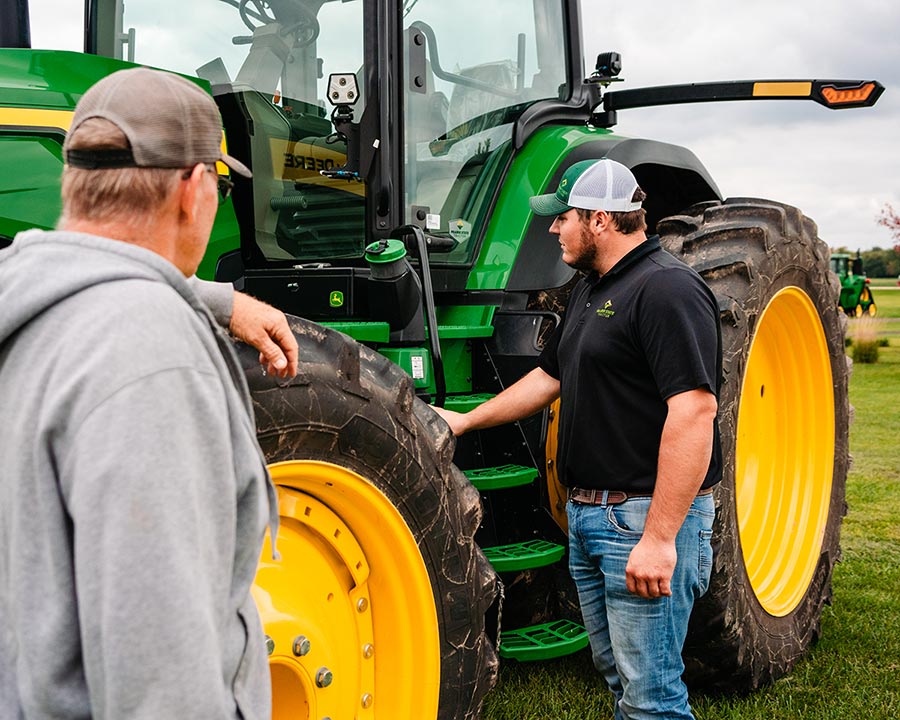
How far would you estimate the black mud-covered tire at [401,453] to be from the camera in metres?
2.43

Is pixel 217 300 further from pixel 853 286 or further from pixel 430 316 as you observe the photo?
pixel 853 286

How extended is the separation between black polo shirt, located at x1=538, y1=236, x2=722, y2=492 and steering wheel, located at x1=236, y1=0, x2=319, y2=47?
1.39 metres

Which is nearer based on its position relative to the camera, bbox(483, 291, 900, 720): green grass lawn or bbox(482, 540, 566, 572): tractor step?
bbox(482, 540, 566, 572): tractor step

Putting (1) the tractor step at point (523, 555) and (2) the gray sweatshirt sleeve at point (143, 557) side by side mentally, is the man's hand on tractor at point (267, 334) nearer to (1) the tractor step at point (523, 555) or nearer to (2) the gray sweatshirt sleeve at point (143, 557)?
(2) the gray sweatshirt sleeve at point (143, 557)

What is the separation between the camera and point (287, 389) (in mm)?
2432

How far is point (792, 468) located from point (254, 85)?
2.71 meters

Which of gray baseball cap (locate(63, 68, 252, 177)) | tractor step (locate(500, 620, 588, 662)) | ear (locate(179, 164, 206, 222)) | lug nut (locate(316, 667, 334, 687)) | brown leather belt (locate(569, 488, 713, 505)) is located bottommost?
tractor step (locate(500, 620, 588, 662))

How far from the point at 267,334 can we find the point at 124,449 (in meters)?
0.83

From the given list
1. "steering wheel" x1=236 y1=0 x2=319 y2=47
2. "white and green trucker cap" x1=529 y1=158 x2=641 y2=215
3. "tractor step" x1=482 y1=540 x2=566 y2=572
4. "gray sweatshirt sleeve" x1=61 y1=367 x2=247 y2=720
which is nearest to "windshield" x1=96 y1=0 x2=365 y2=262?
"steering wheel" x1=236 y1=0 x2=319 y2=47

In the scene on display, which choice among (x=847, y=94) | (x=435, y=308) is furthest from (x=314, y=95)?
(x=847, y=94)

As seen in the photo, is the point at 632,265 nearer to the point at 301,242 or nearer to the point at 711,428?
the point at 711,428

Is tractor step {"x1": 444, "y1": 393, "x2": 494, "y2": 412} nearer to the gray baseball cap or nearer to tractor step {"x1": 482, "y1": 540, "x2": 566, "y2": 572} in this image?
tractor step {"x1": 482, "y1": 540, "x2": 566, "y2": 572}

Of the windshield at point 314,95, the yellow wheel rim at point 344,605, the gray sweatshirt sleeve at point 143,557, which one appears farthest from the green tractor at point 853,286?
the gray sweatshirt sleeve at point 143,557

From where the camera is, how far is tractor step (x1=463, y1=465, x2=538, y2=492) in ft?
11.0
